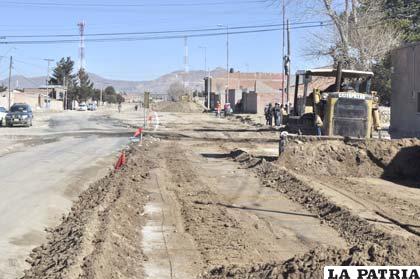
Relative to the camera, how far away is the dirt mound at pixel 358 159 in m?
18.5

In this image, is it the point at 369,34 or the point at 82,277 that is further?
the point at 369,34

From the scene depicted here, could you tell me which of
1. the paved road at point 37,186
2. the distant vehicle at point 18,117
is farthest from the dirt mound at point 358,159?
the distant vehicle at point 18,117

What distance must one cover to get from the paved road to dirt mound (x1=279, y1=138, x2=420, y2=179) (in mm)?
6270

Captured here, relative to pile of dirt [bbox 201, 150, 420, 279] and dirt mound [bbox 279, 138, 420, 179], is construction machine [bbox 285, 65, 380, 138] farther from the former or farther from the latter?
pile of dirt [bbox 201, 150, 420, 279]

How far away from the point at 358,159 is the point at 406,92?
11.8 metres

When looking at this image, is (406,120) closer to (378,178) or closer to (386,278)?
(378,178)

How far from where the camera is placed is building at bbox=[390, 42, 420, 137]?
27734 millimetres

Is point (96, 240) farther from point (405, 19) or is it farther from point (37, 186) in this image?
point (405, 19)

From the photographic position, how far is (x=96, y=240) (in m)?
8.80

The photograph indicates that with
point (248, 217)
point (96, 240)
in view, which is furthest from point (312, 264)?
point (248, 217)

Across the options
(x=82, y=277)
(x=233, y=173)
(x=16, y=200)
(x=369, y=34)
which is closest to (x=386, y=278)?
(x=82, y=277)

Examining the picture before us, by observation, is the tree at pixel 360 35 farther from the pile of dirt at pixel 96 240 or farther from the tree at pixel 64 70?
the tree at pixel 64 70

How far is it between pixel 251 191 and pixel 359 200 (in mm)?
2711

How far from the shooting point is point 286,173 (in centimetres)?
1689
